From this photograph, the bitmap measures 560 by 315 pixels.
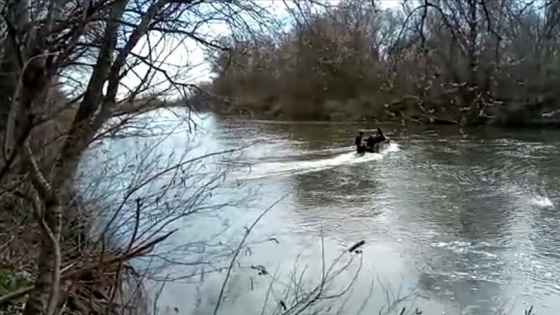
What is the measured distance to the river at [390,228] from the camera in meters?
6.27

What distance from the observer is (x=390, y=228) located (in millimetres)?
9023

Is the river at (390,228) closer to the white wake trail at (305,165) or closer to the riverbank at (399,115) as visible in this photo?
the white wake trail at (305,165)

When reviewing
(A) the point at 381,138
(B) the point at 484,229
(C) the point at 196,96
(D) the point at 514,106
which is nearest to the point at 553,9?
(C) the point at 196,96

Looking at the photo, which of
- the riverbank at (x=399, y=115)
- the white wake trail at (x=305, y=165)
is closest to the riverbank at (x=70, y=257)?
the white wake trail at (x=305, y=165)

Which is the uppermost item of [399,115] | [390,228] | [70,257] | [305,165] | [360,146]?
[70,257]

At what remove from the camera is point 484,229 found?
8984 millimetres

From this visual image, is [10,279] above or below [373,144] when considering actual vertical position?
above

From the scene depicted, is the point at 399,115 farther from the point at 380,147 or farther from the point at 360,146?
the point at 360,146

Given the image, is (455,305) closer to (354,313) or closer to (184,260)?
(354,313)

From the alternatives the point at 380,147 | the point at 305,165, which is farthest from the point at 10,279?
the point at 380,147

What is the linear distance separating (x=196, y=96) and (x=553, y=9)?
95.7 inches

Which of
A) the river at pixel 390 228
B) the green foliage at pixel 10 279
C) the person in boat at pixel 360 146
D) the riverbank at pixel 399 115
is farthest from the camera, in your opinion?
the riverbank at pixel 399 115

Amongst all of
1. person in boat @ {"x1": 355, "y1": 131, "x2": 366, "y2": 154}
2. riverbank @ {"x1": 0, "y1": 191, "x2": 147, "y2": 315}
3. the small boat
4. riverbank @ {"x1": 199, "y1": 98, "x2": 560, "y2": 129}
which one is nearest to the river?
person in boat @ {"x1": 355, "y1": 131, "x2": 366, "y2": 154}

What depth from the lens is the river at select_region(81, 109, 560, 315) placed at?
6270 mm
